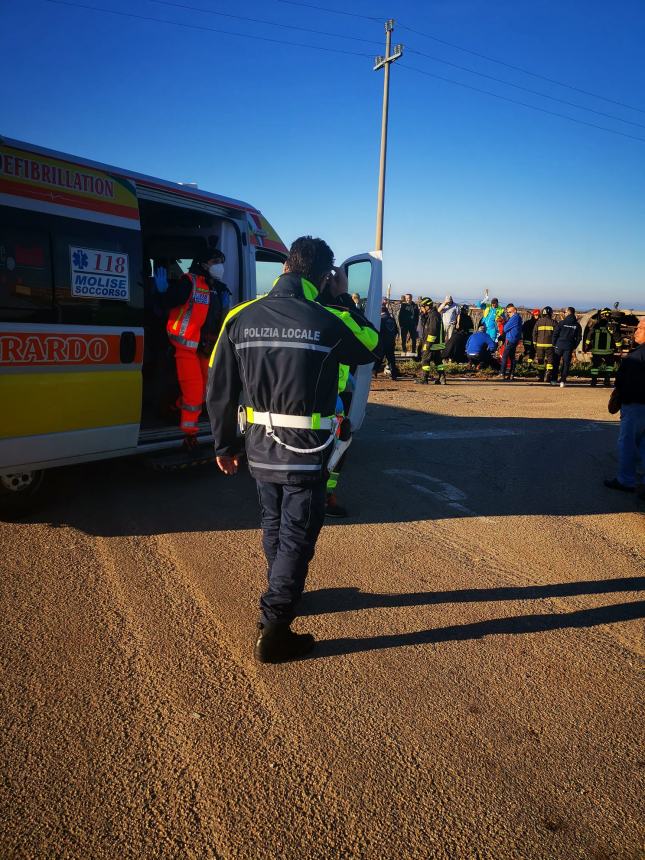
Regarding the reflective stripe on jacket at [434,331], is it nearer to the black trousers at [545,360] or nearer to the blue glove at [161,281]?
the black trousers at [545,360]

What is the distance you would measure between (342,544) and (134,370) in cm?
229

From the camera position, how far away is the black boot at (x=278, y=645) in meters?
2.99

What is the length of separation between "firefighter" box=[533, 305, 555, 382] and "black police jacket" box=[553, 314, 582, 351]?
469 mm

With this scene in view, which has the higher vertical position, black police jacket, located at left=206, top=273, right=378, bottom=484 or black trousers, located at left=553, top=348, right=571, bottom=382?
black police jacket, located at left=206, top=273, right=378, bottom=484

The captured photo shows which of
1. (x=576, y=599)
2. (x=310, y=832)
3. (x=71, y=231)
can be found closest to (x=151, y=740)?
(x=310, y=832)

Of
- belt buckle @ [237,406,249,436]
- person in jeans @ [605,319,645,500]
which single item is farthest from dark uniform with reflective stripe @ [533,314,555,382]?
belt buckle @ [237,406,249,436]

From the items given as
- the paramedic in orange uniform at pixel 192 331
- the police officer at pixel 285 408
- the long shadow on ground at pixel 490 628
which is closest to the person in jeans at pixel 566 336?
the paramedic in orange uniform at pixel 192 331

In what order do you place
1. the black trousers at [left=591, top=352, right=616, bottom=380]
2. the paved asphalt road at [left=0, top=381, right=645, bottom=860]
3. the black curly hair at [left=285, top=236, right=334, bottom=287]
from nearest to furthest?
1. the paved asphalt road at [left=0, top=381, right=645, bottom=860]
2. the black curly hair at [left=285, top=236, right=334, bottom=287]
3. the black trousers at [left=591, top=352, right=616, bottom=380]

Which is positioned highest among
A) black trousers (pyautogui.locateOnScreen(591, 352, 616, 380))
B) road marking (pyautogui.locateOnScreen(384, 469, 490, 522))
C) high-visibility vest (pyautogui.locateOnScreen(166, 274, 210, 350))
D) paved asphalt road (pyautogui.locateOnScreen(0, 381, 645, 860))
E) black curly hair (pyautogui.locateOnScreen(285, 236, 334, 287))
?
black curly hair (pyautogui.locateOnScreen(285, 236, 334, 287))

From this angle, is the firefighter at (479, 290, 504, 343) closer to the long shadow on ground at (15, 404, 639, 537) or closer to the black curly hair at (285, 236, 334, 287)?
the long shadow on ground at (15, 404, 639, 537)

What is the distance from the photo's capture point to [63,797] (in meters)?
2.14

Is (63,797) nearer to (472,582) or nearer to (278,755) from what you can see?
(278,755)

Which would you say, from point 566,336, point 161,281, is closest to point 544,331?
point 566,336

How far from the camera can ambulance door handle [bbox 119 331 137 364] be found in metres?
4.89
